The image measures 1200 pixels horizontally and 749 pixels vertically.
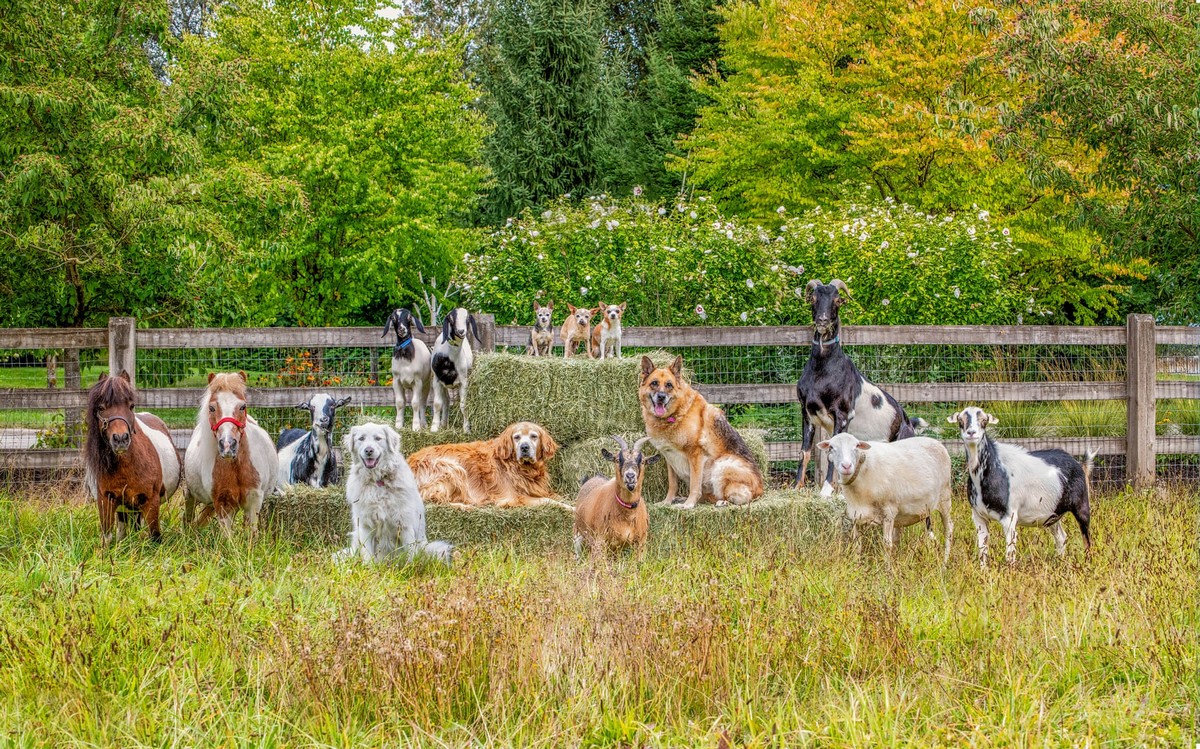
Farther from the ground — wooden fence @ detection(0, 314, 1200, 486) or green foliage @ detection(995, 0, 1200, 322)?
green foliage @ detection(995, 0, 1200, 322)

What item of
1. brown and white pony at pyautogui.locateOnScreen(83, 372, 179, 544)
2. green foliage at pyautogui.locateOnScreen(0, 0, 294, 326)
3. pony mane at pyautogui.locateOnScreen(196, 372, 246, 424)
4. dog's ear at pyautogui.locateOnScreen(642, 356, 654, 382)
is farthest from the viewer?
green foliage at pyautogui.locateOnScreen(0, 0, 294, 326)

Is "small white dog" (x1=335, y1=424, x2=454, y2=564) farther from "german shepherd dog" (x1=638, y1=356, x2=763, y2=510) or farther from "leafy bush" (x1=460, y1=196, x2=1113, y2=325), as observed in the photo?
"leafy bush" (x1=460, y1=196, x2=1113, y2=325)

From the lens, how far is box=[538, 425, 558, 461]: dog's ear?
8258 mm

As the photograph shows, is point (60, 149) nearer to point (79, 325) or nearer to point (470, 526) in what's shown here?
point (79, 325)

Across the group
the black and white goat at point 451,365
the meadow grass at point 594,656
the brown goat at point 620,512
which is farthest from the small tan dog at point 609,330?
the meadow grass at point 594,656

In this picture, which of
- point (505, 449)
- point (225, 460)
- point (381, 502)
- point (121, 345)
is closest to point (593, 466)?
point (505, 449)

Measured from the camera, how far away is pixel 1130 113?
980cm

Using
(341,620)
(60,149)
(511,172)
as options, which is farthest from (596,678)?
(511,172)

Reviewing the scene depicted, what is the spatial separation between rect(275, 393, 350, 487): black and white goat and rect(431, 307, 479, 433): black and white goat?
0.85 m

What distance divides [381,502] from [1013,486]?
168 inches

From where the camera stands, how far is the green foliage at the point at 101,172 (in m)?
9.52

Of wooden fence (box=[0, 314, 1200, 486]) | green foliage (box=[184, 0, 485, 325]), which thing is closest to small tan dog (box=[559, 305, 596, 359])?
wooden fence (box=[0, 314, 1200, 486])

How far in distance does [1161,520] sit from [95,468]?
766cm

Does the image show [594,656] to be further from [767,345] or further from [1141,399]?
[1141,399]
